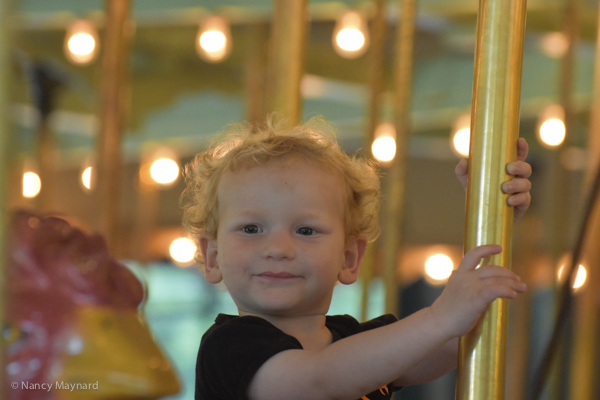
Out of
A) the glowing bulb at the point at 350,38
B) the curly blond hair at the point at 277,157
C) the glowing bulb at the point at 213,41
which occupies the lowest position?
the curly blond hair at the point at 277,157

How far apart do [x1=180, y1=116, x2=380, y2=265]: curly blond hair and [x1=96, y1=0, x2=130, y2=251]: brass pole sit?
163 mm

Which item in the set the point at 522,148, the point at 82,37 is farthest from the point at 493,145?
the point at 82,37

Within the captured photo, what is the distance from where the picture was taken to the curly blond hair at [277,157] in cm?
68

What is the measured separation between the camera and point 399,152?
973mm

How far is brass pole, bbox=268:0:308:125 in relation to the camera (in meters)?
0.67

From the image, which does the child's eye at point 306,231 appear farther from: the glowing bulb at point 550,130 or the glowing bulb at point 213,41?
the glowing bulb at point 550,130

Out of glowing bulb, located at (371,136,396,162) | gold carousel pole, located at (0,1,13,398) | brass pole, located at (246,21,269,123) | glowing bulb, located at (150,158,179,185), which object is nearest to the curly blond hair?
gold carousel pole, located at (0,1,13,398)

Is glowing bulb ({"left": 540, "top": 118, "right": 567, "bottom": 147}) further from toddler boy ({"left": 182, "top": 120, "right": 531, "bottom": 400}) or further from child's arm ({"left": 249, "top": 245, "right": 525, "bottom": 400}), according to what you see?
child's arm ({"left": 249, "top": 245, "right": 525, "bottom": 400})

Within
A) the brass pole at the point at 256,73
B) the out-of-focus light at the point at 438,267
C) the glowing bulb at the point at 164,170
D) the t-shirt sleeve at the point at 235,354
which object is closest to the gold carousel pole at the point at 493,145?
the t-shirt sleeve at the point at 235,354

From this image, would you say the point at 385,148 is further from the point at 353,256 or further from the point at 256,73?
the point at 353,256

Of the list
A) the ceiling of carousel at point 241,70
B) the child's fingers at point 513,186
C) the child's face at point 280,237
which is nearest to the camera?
the child's fingers at point 513,186

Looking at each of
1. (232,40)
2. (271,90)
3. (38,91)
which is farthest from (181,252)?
(271,90)

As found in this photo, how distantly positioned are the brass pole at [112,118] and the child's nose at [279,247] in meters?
0.34

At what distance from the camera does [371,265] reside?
42.2 inches
